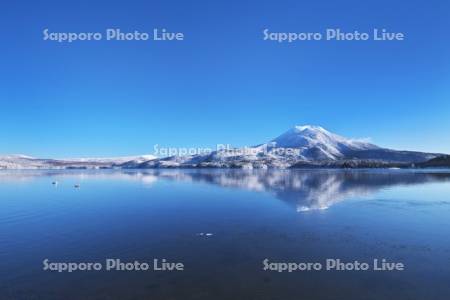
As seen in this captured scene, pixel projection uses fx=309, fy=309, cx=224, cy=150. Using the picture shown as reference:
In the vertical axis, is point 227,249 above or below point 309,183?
below

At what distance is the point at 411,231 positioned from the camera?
2103 centimetres

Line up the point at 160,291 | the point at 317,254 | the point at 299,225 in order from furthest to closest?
the point at 299,225, the point at 317,254, the point at 160,291

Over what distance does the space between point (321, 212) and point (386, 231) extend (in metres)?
7.49

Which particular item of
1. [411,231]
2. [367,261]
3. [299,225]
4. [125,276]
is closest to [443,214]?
[411,231]

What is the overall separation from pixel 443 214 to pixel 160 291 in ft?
89.6

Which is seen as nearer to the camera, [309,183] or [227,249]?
[227,249]

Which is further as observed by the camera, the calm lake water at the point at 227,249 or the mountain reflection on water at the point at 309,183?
the mountain reflection on water at the point at 309,183

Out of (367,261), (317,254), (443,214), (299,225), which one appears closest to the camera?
(367,261)

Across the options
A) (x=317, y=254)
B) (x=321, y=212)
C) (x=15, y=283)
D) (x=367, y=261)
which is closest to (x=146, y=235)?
(x=15, y=283)

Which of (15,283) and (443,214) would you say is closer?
(15,283)

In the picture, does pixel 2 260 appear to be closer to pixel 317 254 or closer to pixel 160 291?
pixel 160 291

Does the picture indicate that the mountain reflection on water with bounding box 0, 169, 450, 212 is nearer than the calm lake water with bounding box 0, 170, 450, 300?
No

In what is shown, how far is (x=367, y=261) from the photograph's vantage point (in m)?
15.0

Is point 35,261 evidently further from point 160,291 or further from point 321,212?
point 321,212
